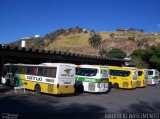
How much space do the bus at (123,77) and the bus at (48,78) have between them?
10147 mm

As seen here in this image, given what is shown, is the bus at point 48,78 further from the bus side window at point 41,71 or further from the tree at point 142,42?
the tree at point 142,42

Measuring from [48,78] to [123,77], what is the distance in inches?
464

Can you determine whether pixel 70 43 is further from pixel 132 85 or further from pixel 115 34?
pixel 132 85

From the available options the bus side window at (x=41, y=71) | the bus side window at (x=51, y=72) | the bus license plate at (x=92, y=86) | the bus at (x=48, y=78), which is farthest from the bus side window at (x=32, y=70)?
the bus license plate at (x=92, y=86)

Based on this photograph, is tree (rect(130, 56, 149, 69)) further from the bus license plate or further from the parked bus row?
the bus license plate

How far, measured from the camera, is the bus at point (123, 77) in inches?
1189

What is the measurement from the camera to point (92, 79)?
24578mm

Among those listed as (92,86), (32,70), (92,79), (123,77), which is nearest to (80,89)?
(92,86)

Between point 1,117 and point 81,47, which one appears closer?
point 1,117

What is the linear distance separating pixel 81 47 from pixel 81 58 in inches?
3066

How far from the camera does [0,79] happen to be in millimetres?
28453

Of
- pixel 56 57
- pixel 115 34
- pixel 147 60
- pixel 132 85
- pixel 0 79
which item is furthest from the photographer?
pixel 115 34

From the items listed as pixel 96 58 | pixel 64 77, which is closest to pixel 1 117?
pixel 64 77

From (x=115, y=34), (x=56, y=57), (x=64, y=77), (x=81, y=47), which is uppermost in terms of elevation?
(x=115, y=34)
